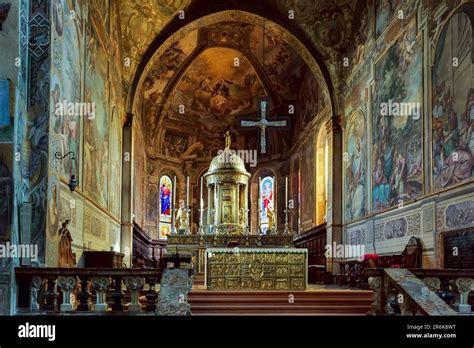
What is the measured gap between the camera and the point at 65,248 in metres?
10.3

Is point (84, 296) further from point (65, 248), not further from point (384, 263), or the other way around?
point (384, 263)

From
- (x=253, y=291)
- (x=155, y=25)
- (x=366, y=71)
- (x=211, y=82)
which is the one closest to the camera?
(x=253, y=291)

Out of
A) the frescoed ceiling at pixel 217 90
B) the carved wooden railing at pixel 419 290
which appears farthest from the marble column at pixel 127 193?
the carved wooden railing at pixel 419 290

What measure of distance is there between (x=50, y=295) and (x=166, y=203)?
20.4 metres

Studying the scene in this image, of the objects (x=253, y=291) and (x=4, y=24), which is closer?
(x=4, y=24)

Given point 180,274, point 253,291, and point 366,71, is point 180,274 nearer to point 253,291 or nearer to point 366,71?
point 253,291

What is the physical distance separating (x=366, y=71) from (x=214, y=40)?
961 centimetres

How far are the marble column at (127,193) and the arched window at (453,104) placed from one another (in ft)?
35.0

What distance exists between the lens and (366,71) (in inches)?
688

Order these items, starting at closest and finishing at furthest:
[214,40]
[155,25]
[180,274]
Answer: [180,274] → [155,25] → [214,40]

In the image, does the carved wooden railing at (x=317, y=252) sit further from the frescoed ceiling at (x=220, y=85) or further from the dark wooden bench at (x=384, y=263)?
the frescoed ceiling at (x=220, y=85)

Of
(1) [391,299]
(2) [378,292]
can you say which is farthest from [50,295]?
(1) [391,299]

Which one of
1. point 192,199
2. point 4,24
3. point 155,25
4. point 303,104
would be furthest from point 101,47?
point 192,199

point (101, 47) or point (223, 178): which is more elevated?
point (101, 47)
